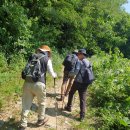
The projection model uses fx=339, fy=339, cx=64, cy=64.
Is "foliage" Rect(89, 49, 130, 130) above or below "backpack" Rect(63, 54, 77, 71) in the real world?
below

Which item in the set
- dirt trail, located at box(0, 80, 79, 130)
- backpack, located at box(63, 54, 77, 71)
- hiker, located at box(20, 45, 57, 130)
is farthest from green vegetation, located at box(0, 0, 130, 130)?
hiker, located at box(20, 45, 57, 130)

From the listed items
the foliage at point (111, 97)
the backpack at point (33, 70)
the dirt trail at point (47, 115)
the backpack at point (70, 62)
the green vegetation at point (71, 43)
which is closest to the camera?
the backpack at point (33, 70)

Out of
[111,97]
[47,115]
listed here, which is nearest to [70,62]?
[47,115]

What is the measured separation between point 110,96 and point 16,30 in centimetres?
892

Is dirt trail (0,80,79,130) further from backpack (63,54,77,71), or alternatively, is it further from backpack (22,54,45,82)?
backpack (22,54,45,82)

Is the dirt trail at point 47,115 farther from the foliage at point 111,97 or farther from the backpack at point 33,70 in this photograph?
the backpack at point 33,70

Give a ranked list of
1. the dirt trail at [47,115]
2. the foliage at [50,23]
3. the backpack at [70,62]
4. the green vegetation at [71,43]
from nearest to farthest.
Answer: the dirt trail at [47,115] → the backpack at [70,62] → the green vegetation at [71,43] → the foliage at [50,23]

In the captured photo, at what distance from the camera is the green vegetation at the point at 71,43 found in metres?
10.5

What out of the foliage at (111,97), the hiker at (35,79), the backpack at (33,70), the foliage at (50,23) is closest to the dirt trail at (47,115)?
the hiker at (35,79)

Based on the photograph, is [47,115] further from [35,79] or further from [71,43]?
[71,43]

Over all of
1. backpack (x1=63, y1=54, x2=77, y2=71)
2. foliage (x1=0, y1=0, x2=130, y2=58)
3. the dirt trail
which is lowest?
the dirt trail

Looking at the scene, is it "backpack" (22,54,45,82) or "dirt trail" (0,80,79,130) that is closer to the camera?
"backpack" (22,54,45,82)

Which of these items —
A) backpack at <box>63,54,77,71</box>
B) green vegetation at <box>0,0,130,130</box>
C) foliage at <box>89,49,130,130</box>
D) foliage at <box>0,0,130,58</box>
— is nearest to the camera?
foliage at <box>89,49,130,130</box>

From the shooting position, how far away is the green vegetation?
34.6 feet
